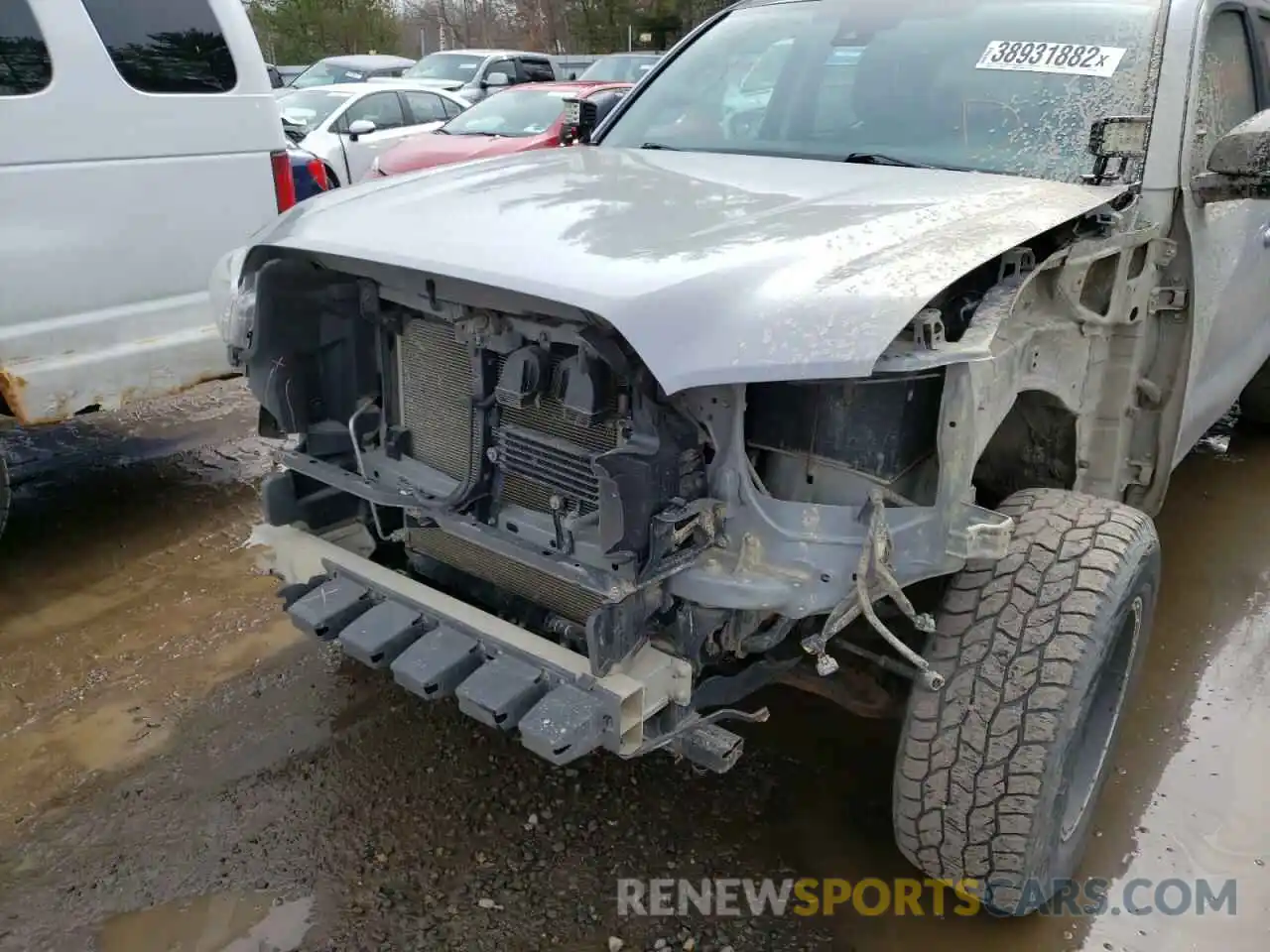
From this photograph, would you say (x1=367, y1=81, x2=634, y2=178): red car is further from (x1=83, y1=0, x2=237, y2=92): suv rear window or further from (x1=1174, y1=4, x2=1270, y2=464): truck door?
(x1=1174, y1=4, x2=1270, y2=464): truck door

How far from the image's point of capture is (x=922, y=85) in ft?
10.4

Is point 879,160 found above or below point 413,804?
above

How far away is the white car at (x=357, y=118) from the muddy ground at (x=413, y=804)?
670 cm

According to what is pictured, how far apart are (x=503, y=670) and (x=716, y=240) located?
40.0 inches

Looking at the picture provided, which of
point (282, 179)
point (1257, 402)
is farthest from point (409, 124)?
point (1257, 402)

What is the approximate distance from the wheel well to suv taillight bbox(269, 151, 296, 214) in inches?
128

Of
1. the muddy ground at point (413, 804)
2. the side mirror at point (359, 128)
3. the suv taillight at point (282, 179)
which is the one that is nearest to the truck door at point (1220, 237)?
the muddy ground at point (413, 804)

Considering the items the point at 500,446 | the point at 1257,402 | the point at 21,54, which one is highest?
the point at 21,54

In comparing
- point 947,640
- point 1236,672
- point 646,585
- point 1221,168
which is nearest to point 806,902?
point 947,640

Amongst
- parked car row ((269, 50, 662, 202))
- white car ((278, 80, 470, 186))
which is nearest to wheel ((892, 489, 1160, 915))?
parked car row ((269, 50, 662, 202))

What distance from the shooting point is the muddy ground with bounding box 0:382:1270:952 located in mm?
2420

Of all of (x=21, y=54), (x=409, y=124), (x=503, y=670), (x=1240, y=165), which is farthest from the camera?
(x=409, y=124)

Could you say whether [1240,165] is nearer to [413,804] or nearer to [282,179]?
[413,804]

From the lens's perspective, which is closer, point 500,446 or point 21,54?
point 500,446
